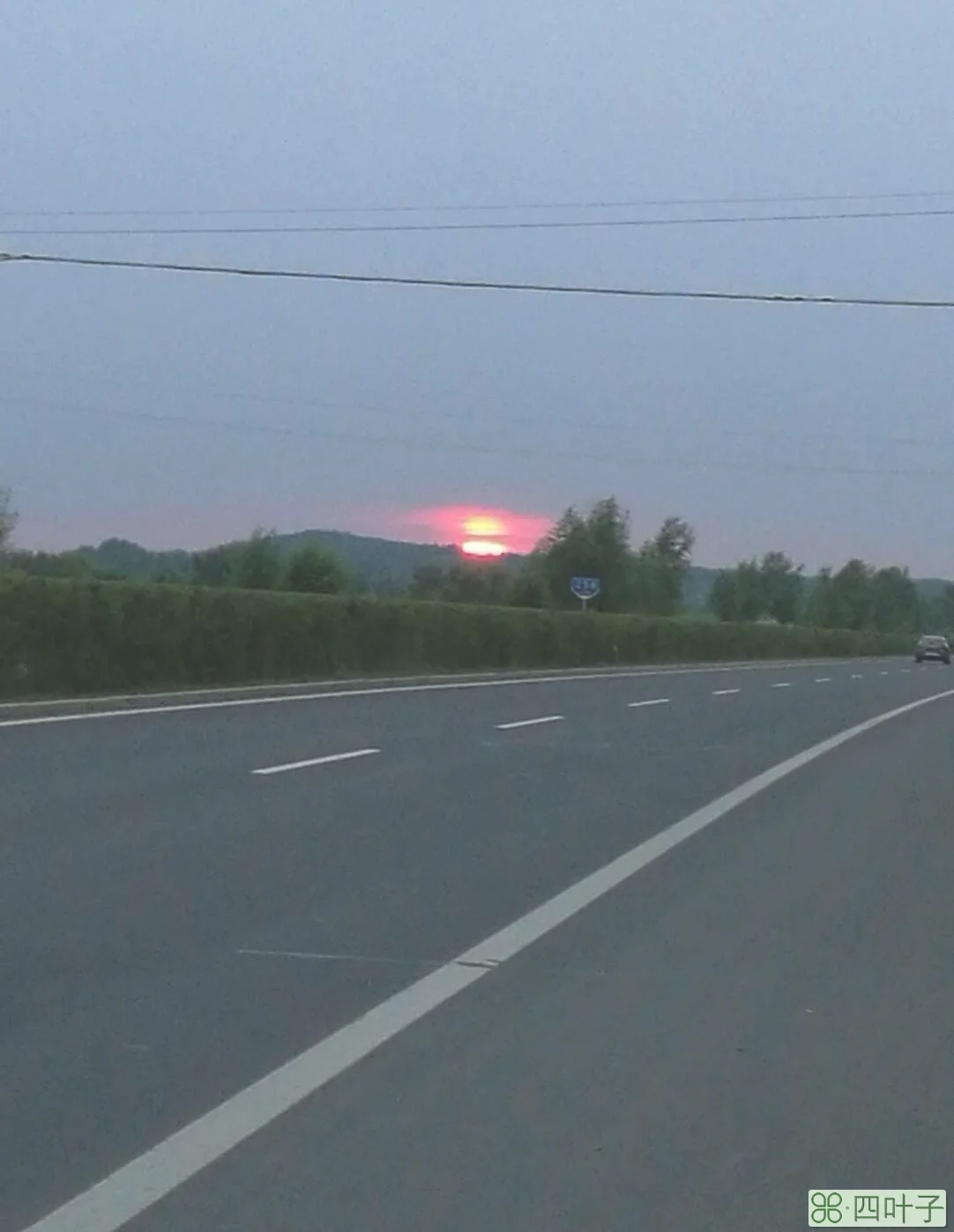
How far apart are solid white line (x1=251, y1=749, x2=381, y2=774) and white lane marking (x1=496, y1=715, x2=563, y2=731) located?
15.2 feet

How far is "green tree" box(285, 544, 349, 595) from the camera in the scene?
6469 centimetres

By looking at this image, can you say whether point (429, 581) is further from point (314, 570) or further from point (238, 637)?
point (238, 637)

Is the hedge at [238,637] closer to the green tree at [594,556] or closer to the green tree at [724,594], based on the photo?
the green tree at [594,556]

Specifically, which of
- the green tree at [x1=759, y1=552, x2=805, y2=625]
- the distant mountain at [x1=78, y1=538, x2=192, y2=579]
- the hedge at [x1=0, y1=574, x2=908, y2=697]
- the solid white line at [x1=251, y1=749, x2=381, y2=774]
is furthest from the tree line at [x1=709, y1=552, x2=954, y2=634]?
the solid white line at [x1=251, y1=749, x2=381, y2=774]

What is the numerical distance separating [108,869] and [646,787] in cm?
721

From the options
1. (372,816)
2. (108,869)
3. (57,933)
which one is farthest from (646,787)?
(57,933)

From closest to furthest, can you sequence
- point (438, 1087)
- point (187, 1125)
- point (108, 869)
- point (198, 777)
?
point (187, 1125) → point (438, 1087) → point (108, 869) → point (198, 777)

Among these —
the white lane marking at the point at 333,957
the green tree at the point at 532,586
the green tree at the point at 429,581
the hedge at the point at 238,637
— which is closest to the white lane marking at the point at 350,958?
the white lane marking at the point at 333,957

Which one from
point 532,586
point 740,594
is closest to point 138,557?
point 532,586

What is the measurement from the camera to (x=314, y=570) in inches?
2687

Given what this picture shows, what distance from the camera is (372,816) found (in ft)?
47.5

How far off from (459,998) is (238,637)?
2427 cm

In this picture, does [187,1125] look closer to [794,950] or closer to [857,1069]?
[857,1069]

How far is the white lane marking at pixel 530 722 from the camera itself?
24.6 metres
